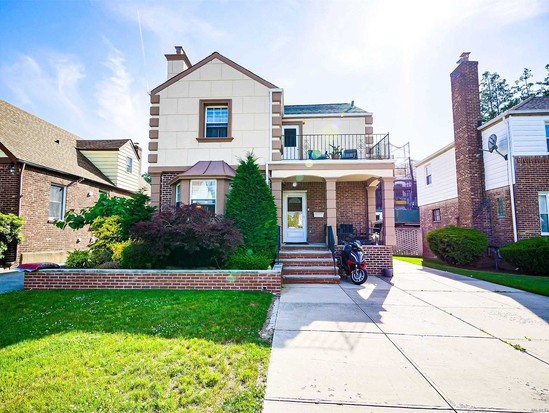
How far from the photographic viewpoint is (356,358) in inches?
131

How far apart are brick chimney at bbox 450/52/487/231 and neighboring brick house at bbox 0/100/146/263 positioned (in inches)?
760

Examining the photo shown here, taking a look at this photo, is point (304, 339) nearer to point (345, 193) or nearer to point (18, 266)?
point (345, 193)

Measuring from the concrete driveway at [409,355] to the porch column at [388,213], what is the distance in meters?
3.81

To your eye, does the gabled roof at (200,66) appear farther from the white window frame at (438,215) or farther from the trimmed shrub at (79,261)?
the white window frame at (438,215)

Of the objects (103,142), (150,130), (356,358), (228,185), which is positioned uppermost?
(103,142)

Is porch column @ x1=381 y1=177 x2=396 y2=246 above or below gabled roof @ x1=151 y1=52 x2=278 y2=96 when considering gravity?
below

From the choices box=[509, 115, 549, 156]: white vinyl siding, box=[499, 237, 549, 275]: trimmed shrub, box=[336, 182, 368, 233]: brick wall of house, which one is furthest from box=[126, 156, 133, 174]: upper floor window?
box=[509, 115, 549, 156]: white vinyl siding

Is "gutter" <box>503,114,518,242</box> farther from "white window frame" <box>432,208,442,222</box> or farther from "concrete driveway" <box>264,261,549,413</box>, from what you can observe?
"concrete driveway" <box>264,261,549,413</box>

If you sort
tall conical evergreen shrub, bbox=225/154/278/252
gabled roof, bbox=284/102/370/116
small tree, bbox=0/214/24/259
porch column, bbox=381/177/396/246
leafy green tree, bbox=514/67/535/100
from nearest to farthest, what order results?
tall conical evergreen shrub, bbox=225/154/278/252 < small tree, bbox=0/214/24/259 < porch column, bbox=381/177/396/246 < gabled roof, bbox=284/102/370/116 < leafy green tree, bbox=514/67/535/100

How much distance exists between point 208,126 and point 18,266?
919 centimetres

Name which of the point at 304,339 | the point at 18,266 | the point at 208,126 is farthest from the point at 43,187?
the point at 304,339

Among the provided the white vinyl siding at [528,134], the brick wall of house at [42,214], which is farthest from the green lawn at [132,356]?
the white vinyl siding at [528,134]

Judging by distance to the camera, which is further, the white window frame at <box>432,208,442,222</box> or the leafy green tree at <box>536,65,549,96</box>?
the leafy green tree at <box>536,65,549,96</box>

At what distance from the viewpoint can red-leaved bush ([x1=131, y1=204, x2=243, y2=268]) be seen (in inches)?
275
